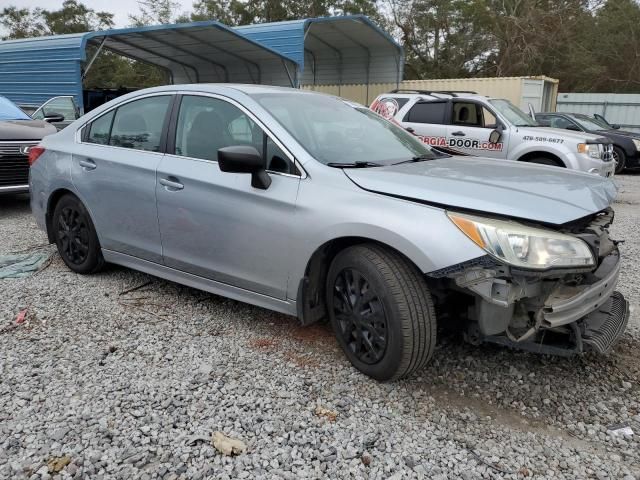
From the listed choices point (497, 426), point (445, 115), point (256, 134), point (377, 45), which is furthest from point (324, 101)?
point (377, 45)

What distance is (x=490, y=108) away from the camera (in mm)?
9078

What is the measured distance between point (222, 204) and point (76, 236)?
1.85m

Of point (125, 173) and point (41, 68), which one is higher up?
point (41, 68)

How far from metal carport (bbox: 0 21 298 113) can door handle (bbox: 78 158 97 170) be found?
34.4 feet

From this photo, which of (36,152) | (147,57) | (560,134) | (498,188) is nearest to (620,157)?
(560,134)

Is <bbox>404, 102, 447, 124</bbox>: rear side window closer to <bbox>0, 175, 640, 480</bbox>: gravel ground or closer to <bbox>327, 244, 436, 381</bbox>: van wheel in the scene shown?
<bbox>0, 175, 640, 480</bbox>: gravel ground

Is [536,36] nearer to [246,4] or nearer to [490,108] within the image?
[246,4]

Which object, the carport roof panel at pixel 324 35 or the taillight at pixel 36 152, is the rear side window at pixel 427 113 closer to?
the taillight at pixel 36 152

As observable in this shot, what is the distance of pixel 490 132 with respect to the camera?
8.82 m

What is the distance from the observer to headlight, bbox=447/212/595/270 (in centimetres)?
241

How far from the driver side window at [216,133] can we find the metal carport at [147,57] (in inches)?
433

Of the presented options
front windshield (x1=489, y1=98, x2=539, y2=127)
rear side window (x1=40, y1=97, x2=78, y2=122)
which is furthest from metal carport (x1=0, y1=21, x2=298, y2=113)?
front windshield (x1=489, y1=98, x2=539, y2=127)

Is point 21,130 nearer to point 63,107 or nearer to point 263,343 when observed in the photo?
point 63,107

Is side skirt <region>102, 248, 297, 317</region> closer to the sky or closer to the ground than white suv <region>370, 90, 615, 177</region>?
closer to the ground
